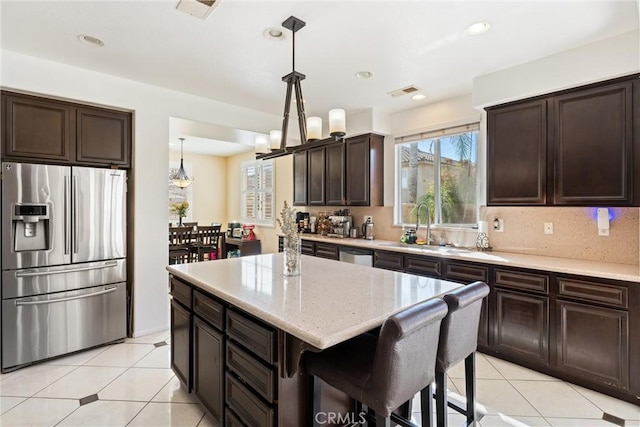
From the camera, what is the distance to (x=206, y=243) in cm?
604

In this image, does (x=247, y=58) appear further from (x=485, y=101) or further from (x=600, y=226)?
(x=600, y=226)

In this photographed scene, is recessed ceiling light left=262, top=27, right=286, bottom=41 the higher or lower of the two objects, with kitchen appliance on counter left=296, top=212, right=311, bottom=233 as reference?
higher

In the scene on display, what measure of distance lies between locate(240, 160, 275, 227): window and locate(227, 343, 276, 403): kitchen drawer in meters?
4.76

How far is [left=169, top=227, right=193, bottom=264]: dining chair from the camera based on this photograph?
5523mm

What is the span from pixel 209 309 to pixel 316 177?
3373 mm

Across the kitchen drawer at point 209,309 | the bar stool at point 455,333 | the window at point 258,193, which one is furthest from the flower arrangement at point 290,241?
the window at point 258,193

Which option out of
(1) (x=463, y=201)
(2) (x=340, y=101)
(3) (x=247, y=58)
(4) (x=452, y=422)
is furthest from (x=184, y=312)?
(1) (x=463, y=201)

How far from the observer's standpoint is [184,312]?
2326mm

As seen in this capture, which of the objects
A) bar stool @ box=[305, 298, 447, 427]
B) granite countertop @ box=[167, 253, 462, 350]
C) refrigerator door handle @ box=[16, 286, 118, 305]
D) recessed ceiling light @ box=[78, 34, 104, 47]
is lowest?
refrigerator door handle @ box=[16, 286, 118, 305]

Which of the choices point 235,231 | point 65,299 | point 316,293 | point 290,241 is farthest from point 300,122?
point 235,231

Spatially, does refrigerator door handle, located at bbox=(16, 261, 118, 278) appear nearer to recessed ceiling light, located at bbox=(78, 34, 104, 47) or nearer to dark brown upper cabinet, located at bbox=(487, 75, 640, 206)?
recessed ceiling light, located at bbox=(78, 34, 104, 47)

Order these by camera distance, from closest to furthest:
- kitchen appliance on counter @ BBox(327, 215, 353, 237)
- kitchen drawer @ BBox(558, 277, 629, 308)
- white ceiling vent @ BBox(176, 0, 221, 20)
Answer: white ceiling vent @ BBox(176, 0, 221, 20) → kitchen drawer @ BBox(558, 277, 629, 308) → kitchen appliance on counter @ BBox(327, 215, 353, 237)

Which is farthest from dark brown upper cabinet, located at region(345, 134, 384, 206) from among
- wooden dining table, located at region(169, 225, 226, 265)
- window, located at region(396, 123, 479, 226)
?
wooden dining table, located at region(169, 225, 226, 265)

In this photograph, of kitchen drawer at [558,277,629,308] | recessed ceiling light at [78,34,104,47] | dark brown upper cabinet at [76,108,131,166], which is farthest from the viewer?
dark brown upper cabinet at [76,108,131,166]
